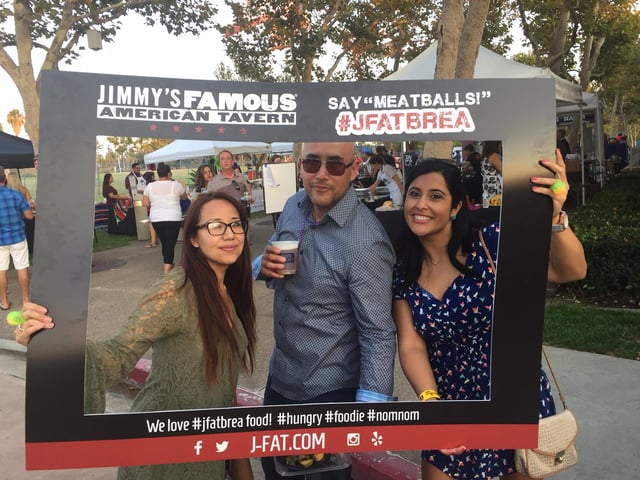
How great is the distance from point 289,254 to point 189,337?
1.37ft

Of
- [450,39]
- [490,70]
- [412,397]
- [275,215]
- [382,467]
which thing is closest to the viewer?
[275,215]

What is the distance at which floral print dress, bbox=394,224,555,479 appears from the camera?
5.51ft

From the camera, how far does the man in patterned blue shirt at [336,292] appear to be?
1602 millimetres

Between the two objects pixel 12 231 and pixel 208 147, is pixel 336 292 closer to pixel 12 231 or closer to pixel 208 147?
pixel 208 147

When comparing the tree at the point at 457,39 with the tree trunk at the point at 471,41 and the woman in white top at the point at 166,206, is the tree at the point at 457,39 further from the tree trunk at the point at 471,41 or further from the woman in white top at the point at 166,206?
the woman in white top at the point at 166,206

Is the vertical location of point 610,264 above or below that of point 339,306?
below

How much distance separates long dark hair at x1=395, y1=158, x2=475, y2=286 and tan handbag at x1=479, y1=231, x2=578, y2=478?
0.08m

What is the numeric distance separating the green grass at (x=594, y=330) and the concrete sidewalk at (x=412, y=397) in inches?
7.4

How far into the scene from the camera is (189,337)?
5.25 ft

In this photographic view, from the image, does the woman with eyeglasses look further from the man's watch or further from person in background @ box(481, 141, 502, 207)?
the man's watch

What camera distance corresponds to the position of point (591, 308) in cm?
533

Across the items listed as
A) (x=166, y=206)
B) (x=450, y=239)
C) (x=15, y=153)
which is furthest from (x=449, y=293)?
(x=15, y=153)

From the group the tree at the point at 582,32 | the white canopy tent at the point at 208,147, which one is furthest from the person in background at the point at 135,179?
the tree at the point at 582,32

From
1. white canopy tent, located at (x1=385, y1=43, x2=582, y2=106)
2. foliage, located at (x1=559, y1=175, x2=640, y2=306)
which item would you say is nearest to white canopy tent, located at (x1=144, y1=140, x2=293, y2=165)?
foliage, located at (x1=559, y1=175, x2=640, y2=306)
